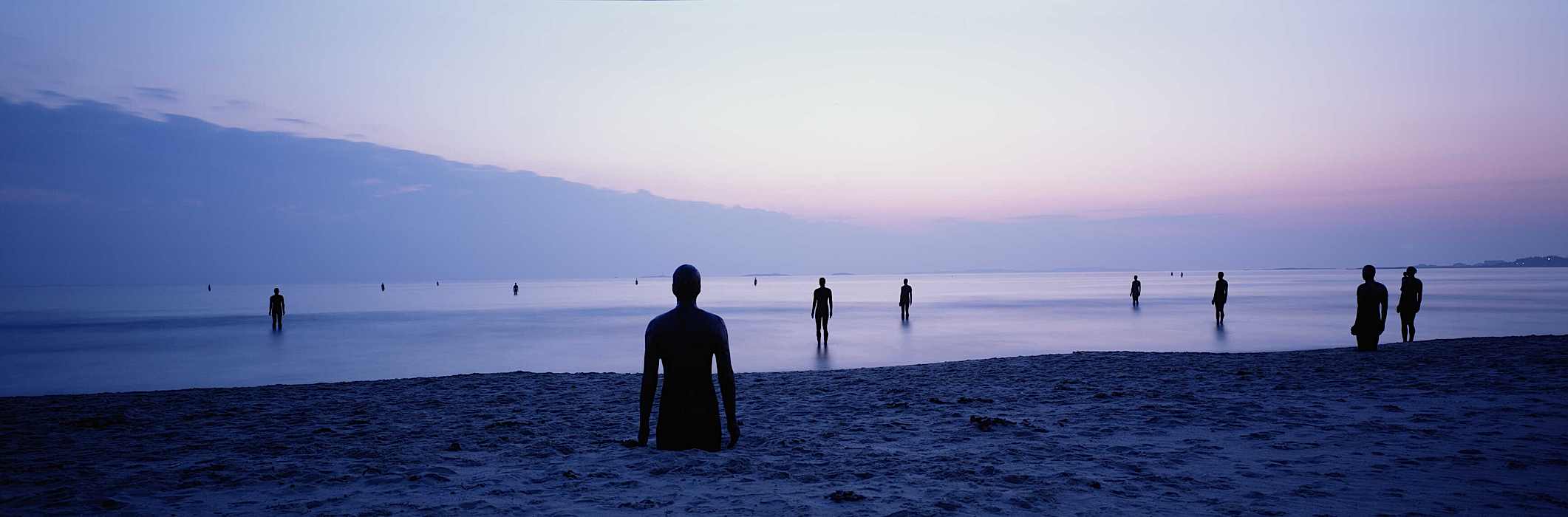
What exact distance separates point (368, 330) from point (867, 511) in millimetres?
32235

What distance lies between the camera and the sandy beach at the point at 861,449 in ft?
20.3

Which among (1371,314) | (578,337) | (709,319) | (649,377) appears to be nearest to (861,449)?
(709,319)

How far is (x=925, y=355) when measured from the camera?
2105 cm

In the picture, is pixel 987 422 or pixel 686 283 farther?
pixel 987 422

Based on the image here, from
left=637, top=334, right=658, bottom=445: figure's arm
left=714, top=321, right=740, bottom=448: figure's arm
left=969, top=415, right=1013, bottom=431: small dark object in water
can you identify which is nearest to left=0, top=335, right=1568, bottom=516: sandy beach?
left=969, top=415, right=1013, bottom=431: small dark object in water

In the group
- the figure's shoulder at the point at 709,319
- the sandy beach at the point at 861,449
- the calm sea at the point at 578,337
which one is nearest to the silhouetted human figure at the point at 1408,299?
the calm sea at the point at 578,337

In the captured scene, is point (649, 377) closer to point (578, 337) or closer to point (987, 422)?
point (987, 422)

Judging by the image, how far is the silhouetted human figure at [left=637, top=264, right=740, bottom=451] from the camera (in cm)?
767

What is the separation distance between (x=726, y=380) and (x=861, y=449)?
4.98 ft

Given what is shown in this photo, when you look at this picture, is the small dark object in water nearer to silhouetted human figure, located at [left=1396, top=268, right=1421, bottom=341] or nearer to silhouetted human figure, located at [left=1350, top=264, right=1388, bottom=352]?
silhouetted human figure, located at [left=1350, top=264, right=1388, bottom=352]

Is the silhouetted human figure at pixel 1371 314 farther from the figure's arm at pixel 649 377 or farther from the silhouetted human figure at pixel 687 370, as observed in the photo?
the figure's arm at pixel 649 377

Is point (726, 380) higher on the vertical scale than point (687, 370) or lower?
lower

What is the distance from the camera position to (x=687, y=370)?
7.71 m

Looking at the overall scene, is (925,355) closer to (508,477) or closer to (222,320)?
(508,477)
